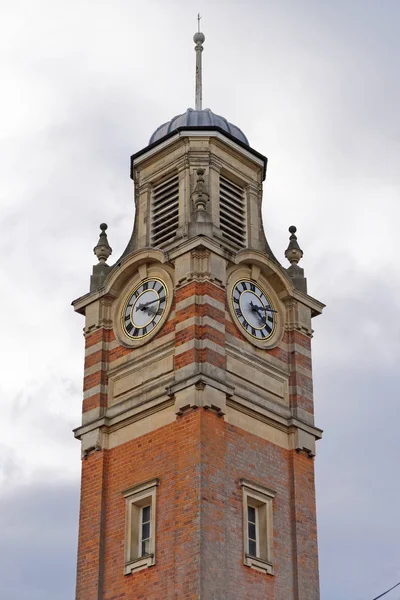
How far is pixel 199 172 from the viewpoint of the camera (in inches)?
1620

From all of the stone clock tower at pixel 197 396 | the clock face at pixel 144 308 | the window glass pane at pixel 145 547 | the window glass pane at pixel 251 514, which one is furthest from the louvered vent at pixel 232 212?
the window glass pane at pixel 145 547

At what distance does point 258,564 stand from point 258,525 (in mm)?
1449

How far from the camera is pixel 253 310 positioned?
4016cm

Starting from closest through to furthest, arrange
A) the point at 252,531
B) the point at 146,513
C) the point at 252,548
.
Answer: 1. the point at 252,548
2. the point at 252,531
3. the point at 146,513

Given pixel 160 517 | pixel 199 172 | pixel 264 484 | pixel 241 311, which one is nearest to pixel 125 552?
pixel 160 517

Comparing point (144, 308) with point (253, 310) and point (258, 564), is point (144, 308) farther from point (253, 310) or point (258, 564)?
point (258, 564)

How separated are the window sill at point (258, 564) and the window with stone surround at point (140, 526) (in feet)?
8.40

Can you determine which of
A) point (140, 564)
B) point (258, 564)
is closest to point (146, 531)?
point (140, 564)

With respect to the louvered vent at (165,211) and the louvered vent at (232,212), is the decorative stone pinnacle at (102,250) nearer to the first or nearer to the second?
the louvered vent at (165,211)

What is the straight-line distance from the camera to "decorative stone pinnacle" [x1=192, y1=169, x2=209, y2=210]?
132ft

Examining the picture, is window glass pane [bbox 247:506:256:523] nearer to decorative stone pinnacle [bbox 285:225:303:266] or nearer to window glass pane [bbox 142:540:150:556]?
window glass pane [bbox 142:540:150:556]

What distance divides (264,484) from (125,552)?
14.5 feet

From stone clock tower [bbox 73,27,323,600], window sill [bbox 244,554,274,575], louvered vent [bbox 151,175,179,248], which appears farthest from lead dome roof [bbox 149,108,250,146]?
window sill [bbox 244,554,274,575]

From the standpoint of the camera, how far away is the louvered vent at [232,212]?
1638 inches
